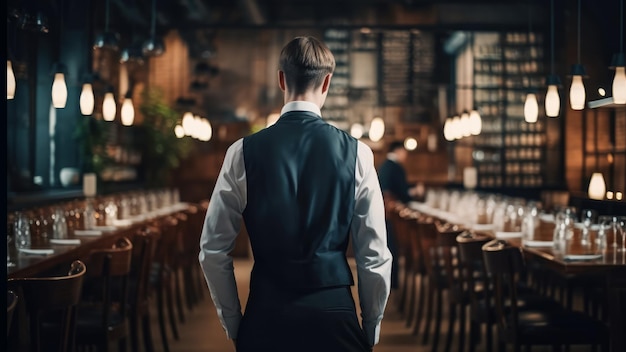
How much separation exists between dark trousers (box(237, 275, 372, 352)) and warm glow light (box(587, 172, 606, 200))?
305 cm

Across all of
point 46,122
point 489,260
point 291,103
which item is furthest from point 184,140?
point 291,103

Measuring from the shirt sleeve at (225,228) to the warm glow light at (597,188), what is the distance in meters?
3.15

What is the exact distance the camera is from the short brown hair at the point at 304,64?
7.67 feet

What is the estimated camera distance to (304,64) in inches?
92.1

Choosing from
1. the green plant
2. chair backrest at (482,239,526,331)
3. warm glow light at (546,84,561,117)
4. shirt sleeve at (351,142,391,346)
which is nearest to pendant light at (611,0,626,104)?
chair backrest at (482,239,526,331)

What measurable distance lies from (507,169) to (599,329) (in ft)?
34.9

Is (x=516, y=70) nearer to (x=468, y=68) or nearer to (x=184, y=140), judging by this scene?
(x=468, y=68)

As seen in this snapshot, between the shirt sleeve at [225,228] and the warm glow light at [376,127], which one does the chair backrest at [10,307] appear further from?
the warm glow light at [376,127]

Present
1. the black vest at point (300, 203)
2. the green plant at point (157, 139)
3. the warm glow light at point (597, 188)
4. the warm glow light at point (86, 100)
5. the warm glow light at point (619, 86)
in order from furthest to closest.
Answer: the green plant at point (157, 139) < the warm glow light at point (86, 100) < the warm glow light at point (619, 86) < the warm glow light at point (597, 188) < the black vest at point (300, 203)

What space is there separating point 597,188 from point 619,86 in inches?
25.0

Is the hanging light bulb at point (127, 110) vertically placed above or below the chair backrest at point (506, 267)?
above

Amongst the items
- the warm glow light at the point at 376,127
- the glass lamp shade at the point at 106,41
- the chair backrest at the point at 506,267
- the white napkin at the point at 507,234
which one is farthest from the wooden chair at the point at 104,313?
Result: the warm glow light at the point at 376,127

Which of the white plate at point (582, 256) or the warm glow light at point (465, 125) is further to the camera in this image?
the warm glow light at point (465, 125)

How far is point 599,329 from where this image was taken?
419 cm
